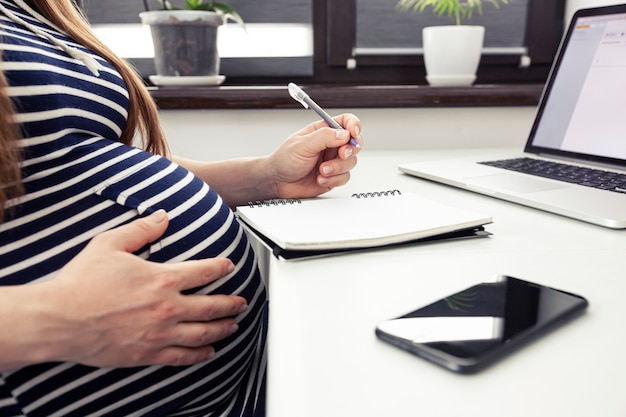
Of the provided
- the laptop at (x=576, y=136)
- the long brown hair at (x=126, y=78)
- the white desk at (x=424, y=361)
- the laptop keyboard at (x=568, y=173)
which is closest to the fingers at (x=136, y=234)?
the white desk at (x=424, y=361)

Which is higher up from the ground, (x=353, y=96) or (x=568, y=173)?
(x=353, y=96)

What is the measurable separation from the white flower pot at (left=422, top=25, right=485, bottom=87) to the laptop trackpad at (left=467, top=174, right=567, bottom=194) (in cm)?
52

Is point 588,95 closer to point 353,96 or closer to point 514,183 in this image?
point 514,183

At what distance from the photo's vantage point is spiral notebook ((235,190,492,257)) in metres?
0.49

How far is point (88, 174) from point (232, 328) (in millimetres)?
208

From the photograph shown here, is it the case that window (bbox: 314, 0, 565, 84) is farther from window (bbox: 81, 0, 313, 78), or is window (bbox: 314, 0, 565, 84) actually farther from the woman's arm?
the woman's arm

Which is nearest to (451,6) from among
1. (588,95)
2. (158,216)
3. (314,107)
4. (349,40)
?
(349,40)

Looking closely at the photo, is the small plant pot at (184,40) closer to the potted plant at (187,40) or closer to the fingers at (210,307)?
the potted plant at (187,40)

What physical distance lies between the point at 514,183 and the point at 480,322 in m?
0.49

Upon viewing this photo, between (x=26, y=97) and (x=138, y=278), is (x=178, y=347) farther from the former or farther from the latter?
(x=26, y=97)

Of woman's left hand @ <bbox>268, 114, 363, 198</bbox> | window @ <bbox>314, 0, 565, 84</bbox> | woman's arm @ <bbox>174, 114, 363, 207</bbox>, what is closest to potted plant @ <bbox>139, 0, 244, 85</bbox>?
window @ <bbox>314, 0, 565, 84</bbox>

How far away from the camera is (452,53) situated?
1.28 meters

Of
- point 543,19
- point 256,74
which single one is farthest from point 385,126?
point 543,19

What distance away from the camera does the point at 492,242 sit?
1.79ft
